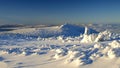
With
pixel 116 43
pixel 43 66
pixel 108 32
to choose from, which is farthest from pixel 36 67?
pixel 108 32

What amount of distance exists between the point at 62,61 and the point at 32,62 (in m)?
2.33

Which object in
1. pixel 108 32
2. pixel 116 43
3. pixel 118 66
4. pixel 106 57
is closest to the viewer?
pixel 118 66

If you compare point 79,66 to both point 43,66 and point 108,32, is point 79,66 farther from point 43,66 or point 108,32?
point 108,32

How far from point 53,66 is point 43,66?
74cm

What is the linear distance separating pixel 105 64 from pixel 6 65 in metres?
7.26

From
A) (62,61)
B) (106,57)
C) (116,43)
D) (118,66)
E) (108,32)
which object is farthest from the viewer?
(108,32)

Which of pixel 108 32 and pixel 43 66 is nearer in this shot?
pixel 43 66

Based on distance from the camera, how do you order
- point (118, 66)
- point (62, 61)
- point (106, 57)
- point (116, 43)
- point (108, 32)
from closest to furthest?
point (118, 66) < point (106, 57) < point (62, 61) < point (116, 43) < point (108, 32)

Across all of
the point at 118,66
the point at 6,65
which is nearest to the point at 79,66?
the point at 118,66

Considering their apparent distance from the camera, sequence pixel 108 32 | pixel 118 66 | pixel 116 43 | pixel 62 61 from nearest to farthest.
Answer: pixel 118 66
pixel 62 61
pixel 116 43
pixel 108 32

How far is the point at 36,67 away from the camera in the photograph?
17891 millimetres

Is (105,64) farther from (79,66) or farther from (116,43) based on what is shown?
(116,43)

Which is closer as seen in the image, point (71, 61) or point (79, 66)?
point (79, 66)

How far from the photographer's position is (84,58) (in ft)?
57.5
